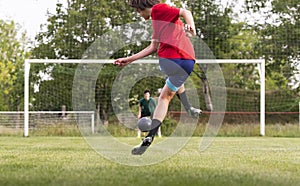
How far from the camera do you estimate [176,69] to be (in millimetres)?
5465

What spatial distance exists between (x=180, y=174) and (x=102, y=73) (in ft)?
48.4

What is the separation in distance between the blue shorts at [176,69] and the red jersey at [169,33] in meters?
0.05

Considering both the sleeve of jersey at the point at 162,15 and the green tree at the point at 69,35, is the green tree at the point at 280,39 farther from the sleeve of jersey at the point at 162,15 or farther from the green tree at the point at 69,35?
the sleeve of jersey at the point at 162,15

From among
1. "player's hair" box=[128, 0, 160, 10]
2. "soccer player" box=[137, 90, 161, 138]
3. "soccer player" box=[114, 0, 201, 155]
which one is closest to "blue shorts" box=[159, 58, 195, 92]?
"soccer player" box=[114, 0, 201, 155]

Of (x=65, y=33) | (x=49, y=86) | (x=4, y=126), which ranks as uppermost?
(x=65, y=33)

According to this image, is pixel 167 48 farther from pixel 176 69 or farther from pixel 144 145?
pixel 144 145

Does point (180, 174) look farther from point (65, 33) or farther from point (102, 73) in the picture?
point (65, 33)

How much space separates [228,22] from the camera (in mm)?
24094

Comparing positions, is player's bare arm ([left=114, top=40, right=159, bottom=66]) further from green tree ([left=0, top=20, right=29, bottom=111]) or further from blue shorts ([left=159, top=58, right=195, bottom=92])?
green tree ([left=0, top=20, right=29, bottom=111])

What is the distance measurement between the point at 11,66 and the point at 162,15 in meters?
21.1

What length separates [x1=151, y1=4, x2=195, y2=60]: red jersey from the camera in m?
5.41

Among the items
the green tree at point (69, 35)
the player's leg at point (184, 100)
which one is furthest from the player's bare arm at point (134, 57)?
the green tree at point (69, 35)

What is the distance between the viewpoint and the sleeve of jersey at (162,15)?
17.7 ft

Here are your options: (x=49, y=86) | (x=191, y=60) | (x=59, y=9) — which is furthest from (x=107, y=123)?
(x=191, y=60)
